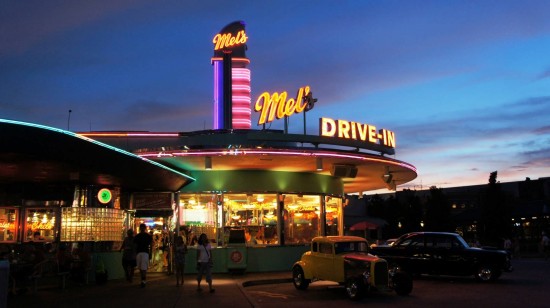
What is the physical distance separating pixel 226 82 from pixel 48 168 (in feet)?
41.6

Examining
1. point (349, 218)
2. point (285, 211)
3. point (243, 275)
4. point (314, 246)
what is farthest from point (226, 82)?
point (349, 218)

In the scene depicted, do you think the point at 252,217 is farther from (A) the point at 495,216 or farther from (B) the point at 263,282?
(A) the point at 495,216

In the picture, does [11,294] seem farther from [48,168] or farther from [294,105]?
[294,105]

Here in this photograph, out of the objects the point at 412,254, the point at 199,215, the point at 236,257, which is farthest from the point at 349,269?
Result: the point at 199,215

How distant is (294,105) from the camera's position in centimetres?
2323

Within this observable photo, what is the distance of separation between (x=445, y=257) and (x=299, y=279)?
5.28 m

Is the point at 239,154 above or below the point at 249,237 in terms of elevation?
above

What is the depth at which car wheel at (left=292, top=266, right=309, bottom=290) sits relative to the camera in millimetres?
16844

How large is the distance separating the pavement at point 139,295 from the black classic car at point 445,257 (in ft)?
14.9

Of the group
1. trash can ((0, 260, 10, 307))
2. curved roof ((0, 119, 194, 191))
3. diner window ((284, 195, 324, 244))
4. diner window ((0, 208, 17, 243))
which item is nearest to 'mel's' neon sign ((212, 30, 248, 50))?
diner window ((284, 195, 324, 244))

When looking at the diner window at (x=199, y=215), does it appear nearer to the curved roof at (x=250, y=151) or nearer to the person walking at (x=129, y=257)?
the curved roof at (x=250, y=151)

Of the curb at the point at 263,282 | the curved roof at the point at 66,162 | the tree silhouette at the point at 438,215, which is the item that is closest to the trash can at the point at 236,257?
the curb at the point at 263,282

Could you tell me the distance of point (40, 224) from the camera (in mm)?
18781

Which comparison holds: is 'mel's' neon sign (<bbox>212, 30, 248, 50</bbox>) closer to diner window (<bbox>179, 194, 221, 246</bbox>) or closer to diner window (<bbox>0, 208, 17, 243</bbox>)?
diner window (<bbox>179, 194, 221, 246</bbox>)
